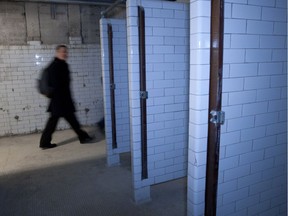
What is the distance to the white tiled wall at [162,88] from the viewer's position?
2.50 metres

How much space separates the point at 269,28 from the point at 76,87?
4.58 metres

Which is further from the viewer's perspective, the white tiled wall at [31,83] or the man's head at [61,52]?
the white tiled wall at [31,83]

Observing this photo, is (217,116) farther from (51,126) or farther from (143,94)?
(51,126)

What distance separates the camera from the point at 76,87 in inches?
222

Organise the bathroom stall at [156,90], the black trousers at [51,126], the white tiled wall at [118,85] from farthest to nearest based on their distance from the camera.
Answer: the black trousers at [51,126]
the white tiled wall at [118,85]
the bathroom stall at [156,90]

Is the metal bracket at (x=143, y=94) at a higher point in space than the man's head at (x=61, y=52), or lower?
lower

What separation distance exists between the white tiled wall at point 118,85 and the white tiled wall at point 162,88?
38.2 inches

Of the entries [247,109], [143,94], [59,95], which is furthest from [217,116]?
[59,95]

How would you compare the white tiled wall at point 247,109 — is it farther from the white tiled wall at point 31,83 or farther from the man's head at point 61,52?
the white tiled wall at point 31,83

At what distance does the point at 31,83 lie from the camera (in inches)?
209

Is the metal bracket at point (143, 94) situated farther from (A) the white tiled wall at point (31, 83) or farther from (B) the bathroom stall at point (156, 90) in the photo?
(A) the white tiled wall at point (31, 83)

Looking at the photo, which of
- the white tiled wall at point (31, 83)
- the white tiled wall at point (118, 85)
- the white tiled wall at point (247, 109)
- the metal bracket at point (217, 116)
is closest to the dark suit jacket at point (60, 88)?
the white tiled wall at point (118, 85)

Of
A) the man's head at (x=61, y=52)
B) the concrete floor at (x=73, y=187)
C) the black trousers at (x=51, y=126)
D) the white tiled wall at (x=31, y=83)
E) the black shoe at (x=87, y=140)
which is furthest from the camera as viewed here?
the white tiled wall at (x=31, y=83)

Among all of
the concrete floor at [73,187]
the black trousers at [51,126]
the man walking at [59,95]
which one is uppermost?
the man walking at [59,95]
